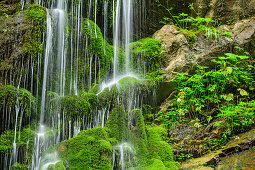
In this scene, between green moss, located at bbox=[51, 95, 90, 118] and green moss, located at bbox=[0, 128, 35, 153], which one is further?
green moss, located at bbox=[51, 95, 90, 118]

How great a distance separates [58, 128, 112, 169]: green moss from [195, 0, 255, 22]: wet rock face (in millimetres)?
6395

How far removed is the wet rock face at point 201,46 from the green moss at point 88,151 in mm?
3441

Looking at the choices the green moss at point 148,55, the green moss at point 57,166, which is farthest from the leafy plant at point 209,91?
the green moss at point 57,166

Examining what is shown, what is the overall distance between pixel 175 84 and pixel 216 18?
3288 mm

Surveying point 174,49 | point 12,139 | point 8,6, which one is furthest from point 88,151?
point 8,6

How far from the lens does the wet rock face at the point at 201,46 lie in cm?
802

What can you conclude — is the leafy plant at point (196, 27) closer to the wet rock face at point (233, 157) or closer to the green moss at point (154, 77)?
the green moss at point (154, 77)

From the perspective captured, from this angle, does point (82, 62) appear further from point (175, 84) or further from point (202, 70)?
point (202, 70)

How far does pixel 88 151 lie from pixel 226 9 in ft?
23.5

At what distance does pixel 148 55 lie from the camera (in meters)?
8.36

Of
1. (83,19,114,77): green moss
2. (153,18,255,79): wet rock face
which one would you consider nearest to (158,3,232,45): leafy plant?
(153,18,255,79): wet rock face

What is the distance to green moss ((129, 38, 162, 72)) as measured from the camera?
27.2 feet

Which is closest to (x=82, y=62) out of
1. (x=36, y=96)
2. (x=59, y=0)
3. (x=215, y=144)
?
(x=36, y=96)

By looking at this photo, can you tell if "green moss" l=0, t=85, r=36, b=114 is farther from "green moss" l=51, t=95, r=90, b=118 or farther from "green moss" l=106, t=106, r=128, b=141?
"green moss" l=106, t=106, r=128, b=141
